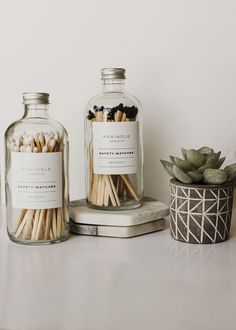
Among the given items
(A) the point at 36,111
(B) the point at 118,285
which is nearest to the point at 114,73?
(A) the point at 36,111

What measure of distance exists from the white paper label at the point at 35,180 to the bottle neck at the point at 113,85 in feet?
0.59

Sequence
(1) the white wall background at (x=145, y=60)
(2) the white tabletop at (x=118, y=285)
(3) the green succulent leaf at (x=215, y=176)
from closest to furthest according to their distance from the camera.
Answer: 1. (2) the white tabletop at (x=118, y=285)
2. (3) the green succulent leaf at (x=215, y=176)
3. (1) the white wall background at (x=145, y=60)

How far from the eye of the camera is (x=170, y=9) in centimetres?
98

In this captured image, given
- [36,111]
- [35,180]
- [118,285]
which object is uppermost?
[36,111]

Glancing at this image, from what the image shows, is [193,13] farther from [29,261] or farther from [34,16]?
[29,261]

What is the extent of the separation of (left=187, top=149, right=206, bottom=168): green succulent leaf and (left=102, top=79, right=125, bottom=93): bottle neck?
0.19 metres

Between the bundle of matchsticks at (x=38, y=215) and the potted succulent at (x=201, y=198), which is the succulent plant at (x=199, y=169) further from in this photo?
the bundle of matchsticks at (x=38, y=215)

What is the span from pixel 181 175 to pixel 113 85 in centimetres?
23

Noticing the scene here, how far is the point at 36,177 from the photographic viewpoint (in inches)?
30.7

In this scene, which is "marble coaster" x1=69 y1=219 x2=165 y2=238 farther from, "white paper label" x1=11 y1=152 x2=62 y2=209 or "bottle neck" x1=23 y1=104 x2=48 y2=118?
"bottle neck" x1=23 y1=104 x2=48 y2=118

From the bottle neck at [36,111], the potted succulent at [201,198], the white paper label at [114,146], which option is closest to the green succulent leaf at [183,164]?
the potted succulent at [201,198]

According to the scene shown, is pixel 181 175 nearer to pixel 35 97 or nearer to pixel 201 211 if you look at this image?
pixel 201 211

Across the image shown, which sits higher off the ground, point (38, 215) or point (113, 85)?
point (113, 85)

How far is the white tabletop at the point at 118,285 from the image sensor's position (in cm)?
52
